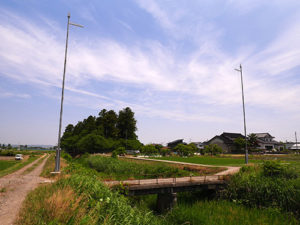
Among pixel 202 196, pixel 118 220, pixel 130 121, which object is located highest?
pixel 130 121

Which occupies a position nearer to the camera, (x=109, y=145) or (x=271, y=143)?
(x=109, y=145)

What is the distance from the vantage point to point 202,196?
65.2 feet

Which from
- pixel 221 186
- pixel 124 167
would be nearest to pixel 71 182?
pixel 221 186

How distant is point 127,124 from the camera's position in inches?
3514

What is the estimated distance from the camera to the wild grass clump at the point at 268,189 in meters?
14.0

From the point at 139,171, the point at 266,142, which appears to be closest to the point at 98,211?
the point at 139,171

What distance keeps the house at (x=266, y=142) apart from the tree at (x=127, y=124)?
53.7m

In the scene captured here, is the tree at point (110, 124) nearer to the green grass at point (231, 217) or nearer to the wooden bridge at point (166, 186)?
the wooden bridge at point (166, 186)

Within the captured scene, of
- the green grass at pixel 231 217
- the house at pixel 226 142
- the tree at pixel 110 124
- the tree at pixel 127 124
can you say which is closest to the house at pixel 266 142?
the house at pixel 226 142

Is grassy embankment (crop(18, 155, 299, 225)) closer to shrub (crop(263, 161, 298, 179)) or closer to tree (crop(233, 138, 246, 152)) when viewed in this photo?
shrub (crop(263, 161, 298, 179))

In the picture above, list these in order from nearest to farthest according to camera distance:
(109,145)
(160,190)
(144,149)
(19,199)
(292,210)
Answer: (19,199) → (292,210) → (160,190) → (144,149) → (109,145)

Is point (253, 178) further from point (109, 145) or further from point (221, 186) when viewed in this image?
point (109, 145)

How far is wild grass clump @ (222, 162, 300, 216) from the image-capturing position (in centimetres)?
1398

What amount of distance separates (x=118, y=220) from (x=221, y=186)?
1376 centimetres
